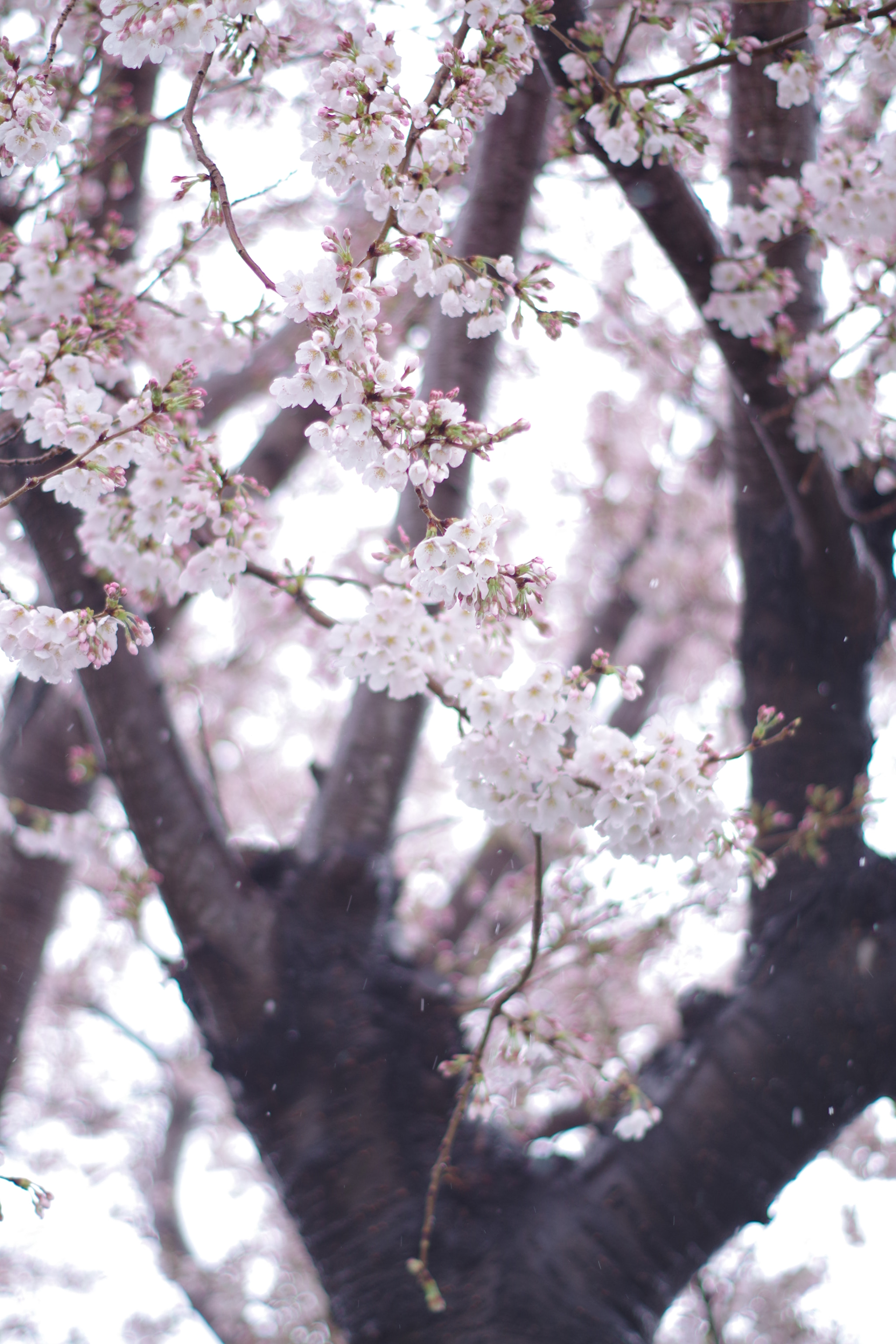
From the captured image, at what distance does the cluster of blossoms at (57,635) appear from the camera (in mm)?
1418

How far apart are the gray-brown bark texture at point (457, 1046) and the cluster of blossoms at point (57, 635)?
2.61ft

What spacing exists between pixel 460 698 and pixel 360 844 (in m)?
0.98

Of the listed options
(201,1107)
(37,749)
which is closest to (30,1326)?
(201,1107)

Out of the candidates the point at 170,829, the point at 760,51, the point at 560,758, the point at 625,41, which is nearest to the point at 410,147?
the point at 625,41

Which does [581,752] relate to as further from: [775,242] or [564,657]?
[564,657]

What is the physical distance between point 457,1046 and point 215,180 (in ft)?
7.08

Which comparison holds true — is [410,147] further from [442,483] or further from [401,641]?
[442,483]

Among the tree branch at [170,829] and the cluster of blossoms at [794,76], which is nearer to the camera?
the cluster of blossoms at [794,76]

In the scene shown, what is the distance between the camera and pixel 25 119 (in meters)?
1.56

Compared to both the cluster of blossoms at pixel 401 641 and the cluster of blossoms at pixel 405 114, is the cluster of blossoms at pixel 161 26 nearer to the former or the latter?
the cluster of blossoms at pixel 405 114

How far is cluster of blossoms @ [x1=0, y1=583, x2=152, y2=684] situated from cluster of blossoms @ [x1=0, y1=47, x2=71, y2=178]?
839 mm

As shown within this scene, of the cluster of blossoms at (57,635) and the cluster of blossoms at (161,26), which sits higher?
the cluster of blossoms at (161,26)

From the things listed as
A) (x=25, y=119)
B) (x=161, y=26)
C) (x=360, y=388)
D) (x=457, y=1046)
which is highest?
(x=25, y=119)

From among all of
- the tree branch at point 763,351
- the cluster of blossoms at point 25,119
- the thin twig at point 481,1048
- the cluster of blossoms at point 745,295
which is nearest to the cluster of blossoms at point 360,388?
the cluster of blossoms at point 25,119
